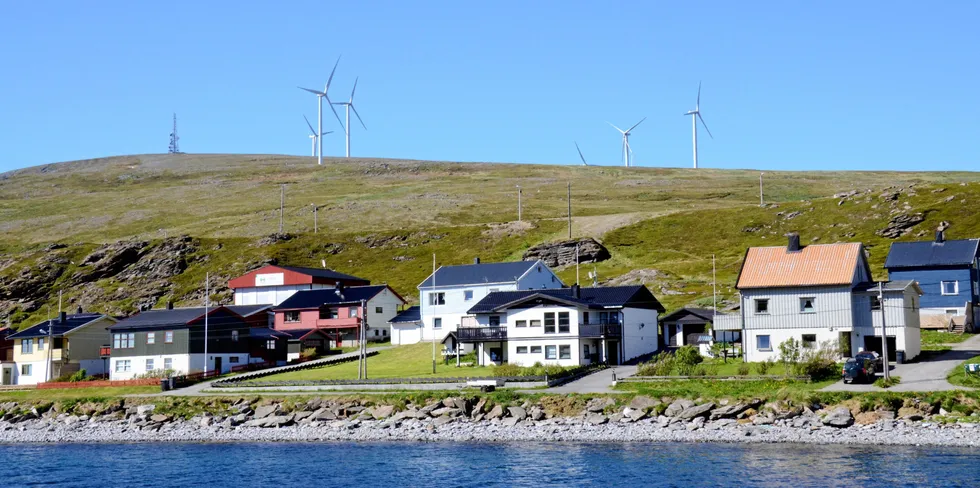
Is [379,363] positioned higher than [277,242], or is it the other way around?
[277,242]

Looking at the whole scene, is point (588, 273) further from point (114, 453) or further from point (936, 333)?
point (114, 453)

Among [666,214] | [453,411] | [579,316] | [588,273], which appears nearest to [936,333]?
[579,316]

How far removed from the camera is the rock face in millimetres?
142000

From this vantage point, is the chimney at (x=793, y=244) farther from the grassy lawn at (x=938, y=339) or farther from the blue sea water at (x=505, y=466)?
the blue sea water at (x=505, y=466)

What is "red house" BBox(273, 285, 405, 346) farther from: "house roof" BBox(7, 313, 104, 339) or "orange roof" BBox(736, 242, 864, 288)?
"orange roof" BBox(736, 242, 864, 288)

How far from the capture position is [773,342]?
6894 cm

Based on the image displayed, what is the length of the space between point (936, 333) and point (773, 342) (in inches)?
750

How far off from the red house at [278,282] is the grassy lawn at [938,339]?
7001cm

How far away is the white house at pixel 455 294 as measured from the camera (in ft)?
333

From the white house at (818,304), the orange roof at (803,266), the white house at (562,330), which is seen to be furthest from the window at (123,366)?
the orange roof at (803,266)

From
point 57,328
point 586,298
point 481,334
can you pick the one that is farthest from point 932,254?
point 57,328

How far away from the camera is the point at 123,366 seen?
3501 inches

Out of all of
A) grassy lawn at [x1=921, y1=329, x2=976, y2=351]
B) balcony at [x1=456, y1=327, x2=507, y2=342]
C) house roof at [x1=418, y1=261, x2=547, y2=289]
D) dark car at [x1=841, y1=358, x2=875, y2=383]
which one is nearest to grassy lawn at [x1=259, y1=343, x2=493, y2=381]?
balcony at [x1=456, y1=327, x2=507, y2=342]

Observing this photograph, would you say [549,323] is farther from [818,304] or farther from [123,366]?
[123,366]
